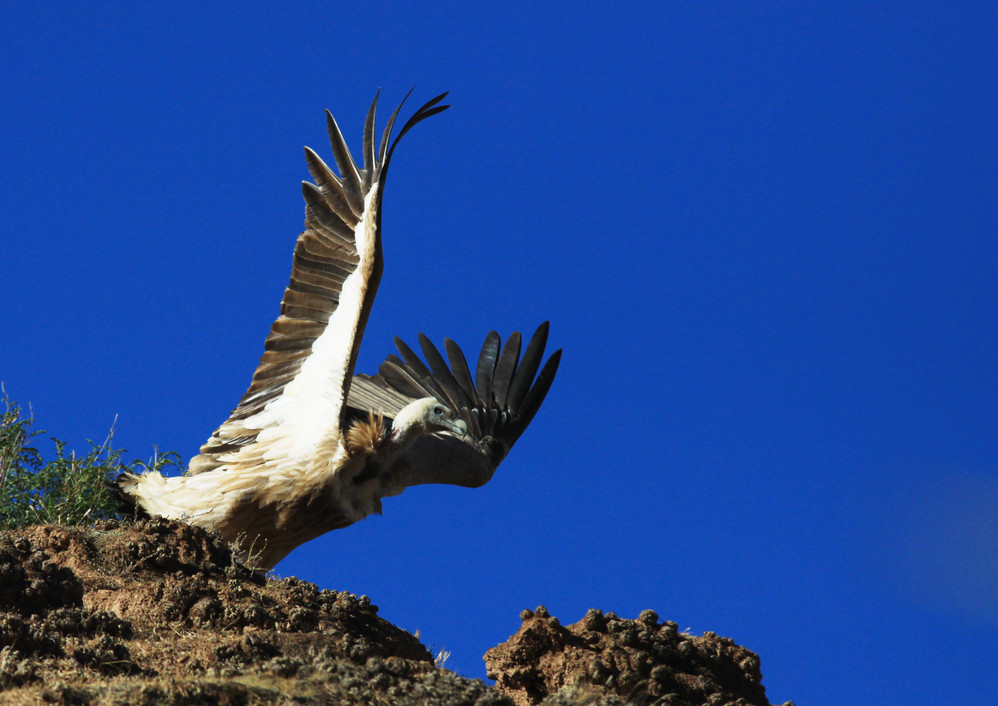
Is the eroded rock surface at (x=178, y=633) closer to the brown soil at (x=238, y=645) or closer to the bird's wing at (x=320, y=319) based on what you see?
the brown soil at (x=238, y=645)

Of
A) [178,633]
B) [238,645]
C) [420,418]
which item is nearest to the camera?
[238,645]

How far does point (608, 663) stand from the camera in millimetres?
7238

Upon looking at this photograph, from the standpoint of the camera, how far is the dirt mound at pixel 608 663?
283 inches

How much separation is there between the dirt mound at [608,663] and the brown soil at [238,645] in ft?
0.03

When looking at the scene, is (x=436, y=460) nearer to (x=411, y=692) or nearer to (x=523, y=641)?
(x=523, y=641)

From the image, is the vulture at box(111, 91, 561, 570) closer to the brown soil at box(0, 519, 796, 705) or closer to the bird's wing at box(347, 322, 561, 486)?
the brown soil at box(0, 519, 796, 705)

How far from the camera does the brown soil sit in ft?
18.3

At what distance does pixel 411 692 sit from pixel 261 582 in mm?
2121

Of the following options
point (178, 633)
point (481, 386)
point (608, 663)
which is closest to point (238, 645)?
point (178, 633)

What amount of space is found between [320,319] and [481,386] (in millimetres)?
4181

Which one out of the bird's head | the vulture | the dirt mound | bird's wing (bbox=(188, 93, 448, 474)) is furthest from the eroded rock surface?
the bird's head

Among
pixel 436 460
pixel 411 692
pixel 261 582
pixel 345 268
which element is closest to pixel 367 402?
pixel 436 460

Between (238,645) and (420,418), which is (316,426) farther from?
(238,645)

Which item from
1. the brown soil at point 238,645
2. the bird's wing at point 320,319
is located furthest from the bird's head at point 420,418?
the brown soil at point 238,645
